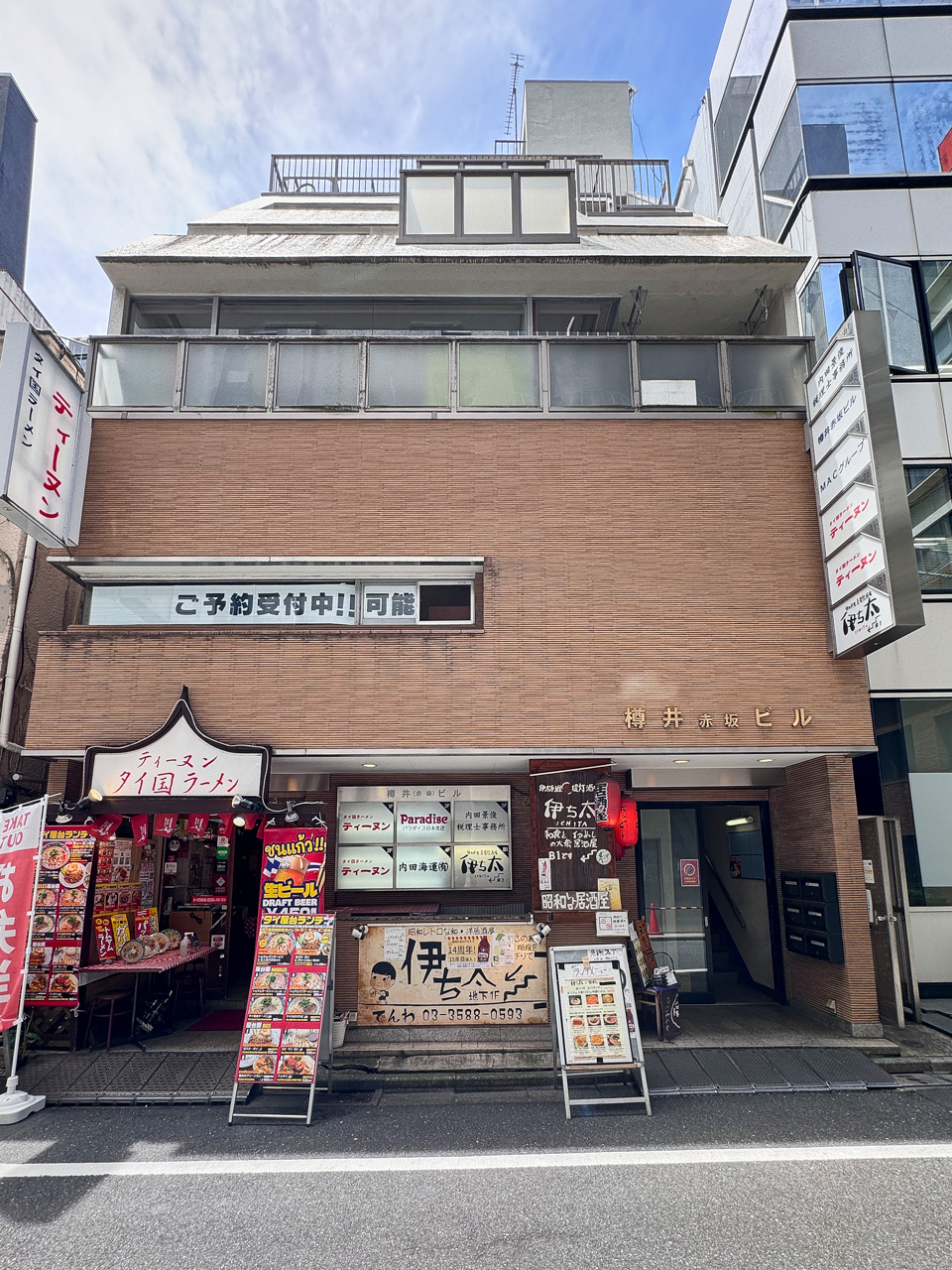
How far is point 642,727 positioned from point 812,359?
645 centimetres

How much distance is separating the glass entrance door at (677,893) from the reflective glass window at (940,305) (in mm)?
9101

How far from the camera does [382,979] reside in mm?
9773

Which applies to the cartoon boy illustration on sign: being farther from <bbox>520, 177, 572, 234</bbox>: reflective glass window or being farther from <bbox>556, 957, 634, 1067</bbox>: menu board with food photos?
<bbox>520, 177, 572, 234</bbox>: reflective glass window

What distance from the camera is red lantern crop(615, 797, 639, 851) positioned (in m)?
9.63

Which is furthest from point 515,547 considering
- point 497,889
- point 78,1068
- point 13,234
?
point 13,234

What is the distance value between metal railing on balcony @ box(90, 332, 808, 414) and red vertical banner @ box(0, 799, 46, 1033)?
244 inches

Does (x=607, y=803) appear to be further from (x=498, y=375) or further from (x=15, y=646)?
(x=15, y=646)

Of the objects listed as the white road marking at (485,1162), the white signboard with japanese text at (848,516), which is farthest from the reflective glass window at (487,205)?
the white road marking at (485,1162)

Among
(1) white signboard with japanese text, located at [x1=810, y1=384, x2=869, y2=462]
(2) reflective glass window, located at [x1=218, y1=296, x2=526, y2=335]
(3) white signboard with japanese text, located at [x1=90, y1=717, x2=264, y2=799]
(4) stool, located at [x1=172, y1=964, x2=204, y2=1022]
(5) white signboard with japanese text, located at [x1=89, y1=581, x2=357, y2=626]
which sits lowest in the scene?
(4) stool, located at [x1=172, y1=964, x2=204, y2=1022]

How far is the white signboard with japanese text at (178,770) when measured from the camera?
9.39 metres

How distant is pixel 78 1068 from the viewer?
884 cm

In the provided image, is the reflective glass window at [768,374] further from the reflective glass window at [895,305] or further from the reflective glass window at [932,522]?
the reflective glass window at [932,522]

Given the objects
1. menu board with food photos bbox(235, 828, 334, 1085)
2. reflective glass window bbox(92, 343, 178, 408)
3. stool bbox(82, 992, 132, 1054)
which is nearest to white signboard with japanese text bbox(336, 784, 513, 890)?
menu board with food photos bbox(235, 828, 334, 1085)

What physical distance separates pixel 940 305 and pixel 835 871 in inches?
398
